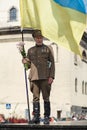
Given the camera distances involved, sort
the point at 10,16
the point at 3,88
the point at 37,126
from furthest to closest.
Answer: the point at 10,16 < the point at 3,88 < the point at 37,126

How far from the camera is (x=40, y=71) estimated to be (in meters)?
10.3

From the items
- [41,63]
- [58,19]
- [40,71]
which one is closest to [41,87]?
[40,71]

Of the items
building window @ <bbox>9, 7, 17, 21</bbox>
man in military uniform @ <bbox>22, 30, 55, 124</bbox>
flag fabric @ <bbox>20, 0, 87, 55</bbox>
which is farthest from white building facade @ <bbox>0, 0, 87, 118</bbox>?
flag fabric @ <bbox>20, 0, 87, 55</bbox>

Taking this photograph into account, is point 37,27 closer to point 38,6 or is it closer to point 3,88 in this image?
point 38,6

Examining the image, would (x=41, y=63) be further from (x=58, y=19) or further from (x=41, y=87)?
(x=58, y=19)

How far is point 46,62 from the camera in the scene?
34.1ft

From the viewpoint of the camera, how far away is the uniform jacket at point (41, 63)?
10.3 metres

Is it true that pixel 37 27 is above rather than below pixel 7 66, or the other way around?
above

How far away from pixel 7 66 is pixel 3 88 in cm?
219

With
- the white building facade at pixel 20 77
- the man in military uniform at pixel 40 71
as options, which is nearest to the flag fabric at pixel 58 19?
the man in military uniform at pixel 40 71

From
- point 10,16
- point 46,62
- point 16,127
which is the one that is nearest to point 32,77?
point 46,62

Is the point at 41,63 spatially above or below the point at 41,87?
above

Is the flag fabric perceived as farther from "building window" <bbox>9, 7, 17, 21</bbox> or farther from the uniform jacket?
"building window" <bbox>9, 7, 17, 21</bbox>

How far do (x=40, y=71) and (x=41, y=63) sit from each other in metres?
0.16
